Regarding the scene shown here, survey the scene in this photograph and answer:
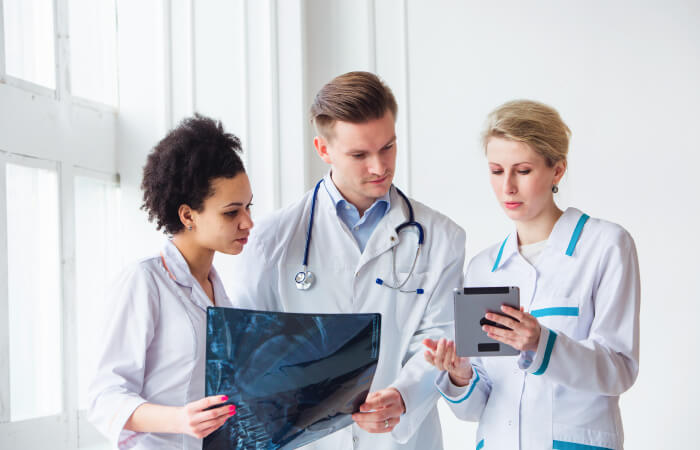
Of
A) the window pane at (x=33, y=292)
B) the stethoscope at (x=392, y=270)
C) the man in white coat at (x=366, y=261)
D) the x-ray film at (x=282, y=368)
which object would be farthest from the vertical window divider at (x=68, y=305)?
the x-ray film at (x=282, y=368)

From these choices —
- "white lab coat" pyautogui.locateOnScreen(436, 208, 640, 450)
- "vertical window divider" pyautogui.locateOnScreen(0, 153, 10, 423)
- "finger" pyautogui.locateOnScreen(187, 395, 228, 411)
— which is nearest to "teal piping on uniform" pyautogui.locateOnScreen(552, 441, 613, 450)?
"white lab coat" pyautogui.locateOnScreen(436, 208, 640, 450)

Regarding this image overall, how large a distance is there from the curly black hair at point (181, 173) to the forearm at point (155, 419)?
1.50 feet

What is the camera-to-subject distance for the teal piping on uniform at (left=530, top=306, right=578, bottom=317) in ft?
5.60

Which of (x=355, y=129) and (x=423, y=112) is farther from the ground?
(x=423, y=112)

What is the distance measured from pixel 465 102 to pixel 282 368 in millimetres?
2248

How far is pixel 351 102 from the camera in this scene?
6.55 feet

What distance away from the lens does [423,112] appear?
3539 millimetres

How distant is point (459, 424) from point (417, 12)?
78.1 inches

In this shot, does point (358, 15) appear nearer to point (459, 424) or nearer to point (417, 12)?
point (417, 12)

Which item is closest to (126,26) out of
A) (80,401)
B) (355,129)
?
(80,401)

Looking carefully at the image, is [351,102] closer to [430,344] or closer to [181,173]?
[181,173]

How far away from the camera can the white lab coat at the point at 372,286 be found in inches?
80.4

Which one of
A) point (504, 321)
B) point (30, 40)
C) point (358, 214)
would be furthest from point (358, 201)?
point (30, 40)

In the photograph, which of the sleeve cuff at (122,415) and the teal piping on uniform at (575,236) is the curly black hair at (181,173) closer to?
the sleeve cuff at (122,415)
